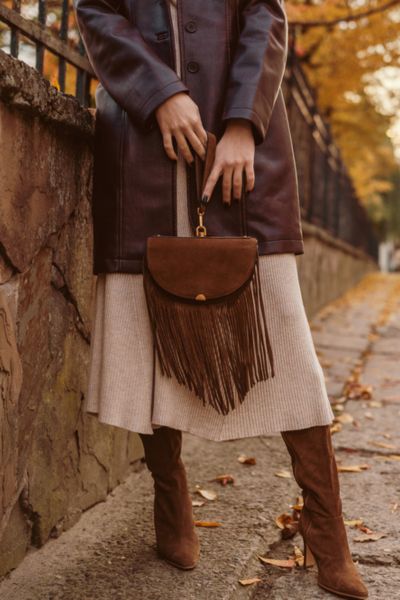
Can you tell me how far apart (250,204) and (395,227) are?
39244 millimetres

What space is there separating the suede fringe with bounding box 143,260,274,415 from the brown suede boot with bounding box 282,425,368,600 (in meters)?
0.21

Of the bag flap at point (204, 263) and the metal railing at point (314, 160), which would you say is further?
the metal railing at point (314, 160)

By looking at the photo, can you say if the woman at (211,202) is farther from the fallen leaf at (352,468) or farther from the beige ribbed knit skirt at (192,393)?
the fallen leaf at (352,468)

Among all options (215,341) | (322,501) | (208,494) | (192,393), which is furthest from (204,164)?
(208,494)

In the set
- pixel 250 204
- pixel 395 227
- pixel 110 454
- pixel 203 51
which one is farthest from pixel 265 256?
pixel 395 227

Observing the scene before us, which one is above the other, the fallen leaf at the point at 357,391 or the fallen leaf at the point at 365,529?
the fallen leaf at the point at 357,391

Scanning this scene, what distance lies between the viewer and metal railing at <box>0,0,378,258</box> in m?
2.06

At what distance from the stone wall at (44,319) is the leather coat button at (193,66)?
0.34 metres

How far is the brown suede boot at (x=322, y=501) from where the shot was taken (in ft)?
6.03

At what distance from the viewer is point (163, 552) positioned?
1.97m

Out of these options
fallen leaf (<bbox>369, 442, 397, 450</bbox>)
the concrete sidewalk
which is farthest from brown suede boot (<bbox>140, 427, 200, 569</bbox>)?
fallen leaf (<bbox>369, 442, 397, 450</bbox>)

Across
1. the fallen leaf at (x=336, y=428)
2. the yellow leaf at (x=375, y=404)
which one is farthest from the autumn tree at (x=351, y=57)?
the fallen leaf at (x=336, y=428)

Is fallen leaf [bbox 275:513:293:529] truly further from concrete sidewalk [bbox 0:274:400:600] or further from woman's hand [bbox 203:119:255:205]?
woman's hand [bbox 203:119:255:205]

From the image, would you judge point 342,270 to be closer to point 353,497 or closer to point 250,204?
point 353,497
